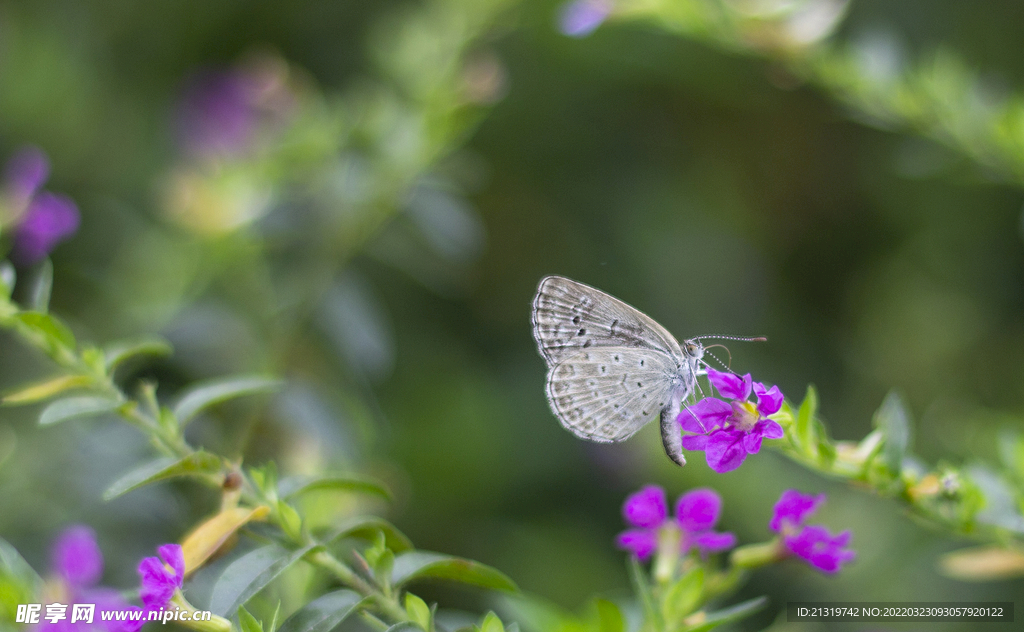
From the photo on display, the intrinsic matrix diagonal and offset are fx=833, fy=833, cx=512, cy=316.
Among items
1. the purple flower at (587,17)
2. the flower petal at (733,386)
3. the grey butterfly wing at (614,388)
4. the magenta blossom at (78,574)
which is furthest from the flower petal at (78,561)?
the purple flower at (587,17)

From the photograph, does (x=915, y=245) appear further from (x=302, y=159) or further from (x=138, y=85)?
(x=138, y=85)

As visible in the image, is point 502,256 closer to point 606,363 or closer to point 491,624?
point 606,363

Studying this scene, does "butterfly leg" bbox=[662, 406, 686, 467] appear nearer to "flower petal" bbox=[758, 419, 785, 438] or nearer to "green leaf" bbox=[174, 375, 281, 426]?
"flower petal" bbox=[758, 419, 785, 438]

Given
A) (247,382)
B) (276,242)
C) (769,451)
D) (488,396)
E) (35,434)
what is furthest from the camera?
(488,396)

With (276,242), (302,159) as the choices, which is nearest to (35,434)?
(276,242)

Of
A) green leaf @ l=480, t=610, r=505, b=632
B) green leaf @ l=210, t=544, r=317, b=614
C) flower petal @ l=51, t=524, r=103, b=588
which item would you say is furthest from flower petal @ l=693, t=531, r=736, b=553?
flower petal @ l=51, t=524, r=103, b=588
